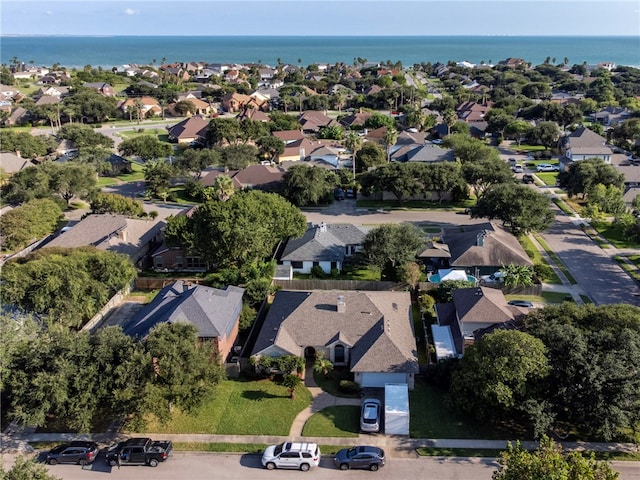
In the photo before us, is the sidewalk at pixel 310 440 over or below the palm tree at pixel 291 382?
below

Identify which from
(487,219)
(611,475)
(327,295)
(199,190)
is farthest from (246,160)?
(611,475)

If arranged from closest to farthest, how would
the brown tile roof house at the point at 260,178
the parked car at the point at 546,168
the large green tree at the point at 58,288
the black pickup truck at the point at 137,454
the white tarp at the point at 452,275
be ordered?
the black pickup truck at the point at 137,454, the large green tree at the point at 58,288, the white tarp at the point at 452,275, the brown tile roof house at the point at 260,178, the parked car at the point at 546,168

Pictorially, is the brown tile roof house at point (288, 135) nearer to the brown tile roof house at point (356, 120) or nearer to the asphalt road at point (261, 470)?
the brown tile roof house at point (356, 120)

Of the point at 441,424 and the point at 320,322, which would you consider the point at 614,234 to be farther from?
the point at 441,424

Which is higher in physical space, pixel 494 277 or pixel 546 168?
pixel 546 168

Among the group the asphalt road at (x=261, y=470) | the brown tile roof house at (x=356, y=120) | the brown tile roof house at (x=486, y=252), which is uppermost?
the brown tile roof house at (x=356, y=120)

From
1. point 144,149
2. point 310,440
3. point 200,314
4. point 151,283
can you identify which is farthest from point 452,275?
point 144,149

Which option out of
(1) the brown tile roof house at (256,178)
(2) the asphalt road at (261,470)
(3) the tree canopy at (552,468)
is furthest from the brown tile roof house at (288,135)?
(3) the tree canopy at (552,468)
